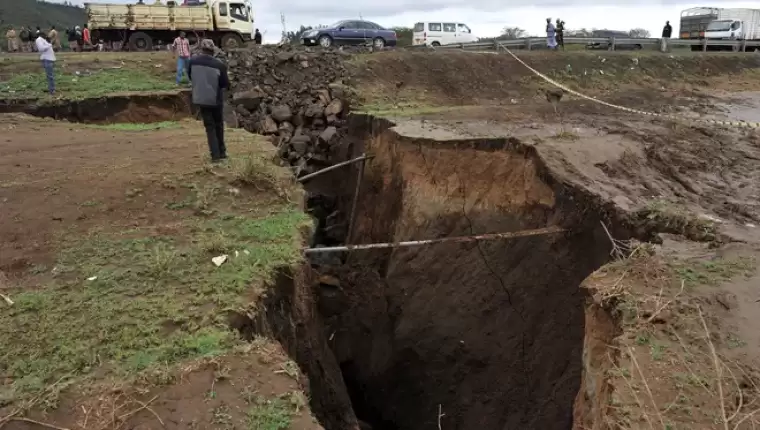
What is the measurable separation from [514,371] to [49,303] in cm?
558

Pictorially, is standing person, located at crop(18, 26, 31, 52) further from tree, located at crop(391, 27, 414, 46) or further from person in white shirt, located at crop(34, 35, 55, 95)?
tree, located at crop(391, 27, 414, 46)

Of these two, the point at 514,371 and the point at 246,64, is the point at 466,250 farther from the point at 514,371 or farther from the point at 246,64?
the point at 246,64

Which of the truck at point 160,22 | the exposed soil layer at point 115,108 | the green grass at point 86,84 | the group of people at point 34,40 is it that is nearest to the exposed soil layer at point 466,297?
the exposed soil layer at point 115,108

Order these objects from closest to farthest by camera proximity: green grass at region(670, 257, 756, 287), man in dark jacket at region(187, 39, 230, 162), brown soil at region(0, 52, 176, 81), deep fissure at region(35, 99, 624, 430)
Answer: green grass at region(670, 257, 756, 287), deep fissure at region(35, 99, 624, 430), man in dark jacket at region(187, 39, 230, 162), brown soil at region(0, 52, 176, 81)

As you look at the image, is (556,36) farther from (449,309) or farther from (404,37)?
(449,309)

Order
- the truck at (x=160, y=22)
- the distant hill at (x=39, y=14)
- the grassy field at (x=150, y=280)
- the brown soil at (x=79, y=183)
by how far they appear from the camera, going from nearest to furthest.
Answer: the grassy field at (x=150, y=280)
the brown soil at (x=79, y=183)
the truck at (x=160, y=22)
the distant hill at (x=39, y=14)

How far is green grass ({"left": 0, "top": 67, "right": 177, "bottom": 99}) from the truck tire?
512cm

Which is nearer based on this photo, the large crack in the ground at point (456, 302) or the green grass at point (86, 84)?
the large crack in the ground at point (456, 302)

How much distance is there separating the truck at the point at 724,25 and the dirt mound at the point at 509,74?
580 centimetres

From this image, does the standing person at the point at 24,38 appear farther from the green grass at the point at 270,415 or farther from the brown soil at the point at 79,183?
the green grass at the point at 270,415

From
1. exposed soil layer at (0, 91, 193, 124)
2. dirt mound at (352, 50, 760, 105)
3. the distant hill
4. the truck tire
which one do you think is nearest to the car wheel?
dirt mound at (352, 50, 760, 105)

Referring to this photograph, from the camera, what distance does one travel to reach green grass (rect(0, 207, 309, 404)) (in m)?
4.15

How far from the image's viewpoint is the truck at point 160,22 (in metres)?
19.9

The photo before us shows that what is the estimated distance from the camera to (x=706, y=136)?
34.7 ft
